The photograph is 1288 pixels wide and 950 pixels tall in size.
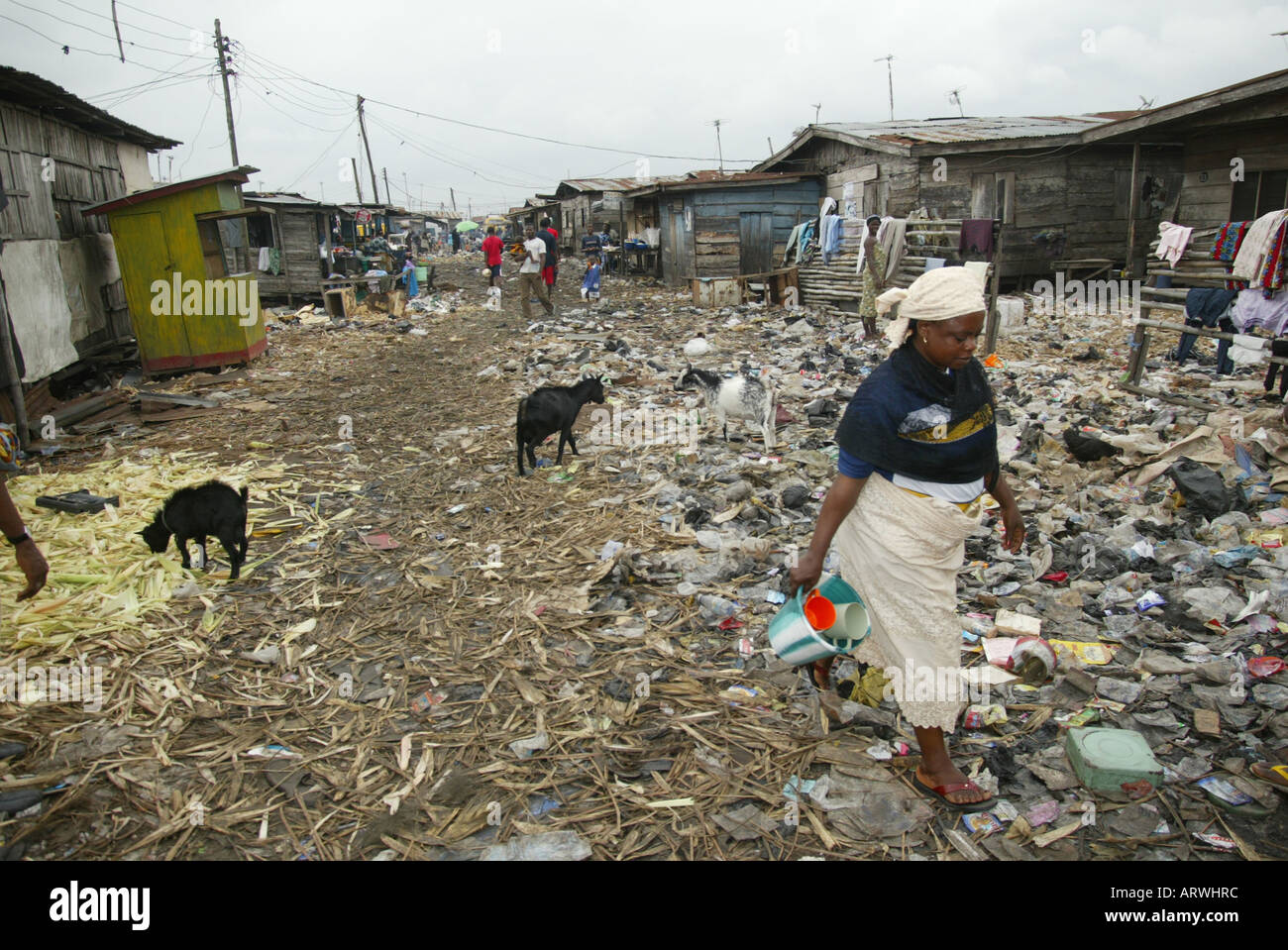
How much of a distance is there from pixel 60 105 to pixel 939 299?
47.3 ft

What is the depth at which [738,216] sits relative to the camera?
833 inches

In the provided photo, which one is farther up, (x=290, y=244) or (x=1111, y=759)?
(x=290, y=244)

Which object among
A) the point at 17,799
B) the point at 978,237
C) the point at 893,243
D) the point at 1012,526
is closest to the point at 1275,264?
the point at 978,237

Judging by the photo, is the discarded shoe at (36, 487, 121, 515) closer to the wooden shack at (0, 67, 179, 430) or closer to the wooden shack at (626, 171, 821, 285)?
the wooden shack at (0, 67, 179, 430)

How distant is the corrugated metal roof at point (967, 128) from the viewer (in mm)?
15703

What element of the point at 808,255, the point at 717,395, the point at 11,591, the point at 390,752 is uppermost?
the point at 808,255

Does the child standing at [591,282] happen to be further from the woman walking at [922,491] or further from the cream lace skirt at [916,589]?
the cream lace skirt at [916,589]

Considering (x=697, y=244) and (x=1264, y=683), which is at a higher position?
(x=697, y=244)

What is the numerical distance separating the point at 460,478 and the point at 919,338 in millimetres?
5033

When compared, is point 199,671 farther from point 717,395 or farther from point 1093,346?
point 1093,346

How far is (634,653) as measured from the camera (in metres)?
3.86

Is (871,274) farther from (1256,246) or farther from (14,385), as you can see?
(14,385)

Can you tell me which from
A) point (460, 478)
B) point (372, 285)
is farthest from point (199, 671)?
point (372, 285)

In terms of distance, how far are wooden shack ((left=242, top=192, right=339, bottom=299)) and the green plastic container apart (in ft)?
73.5
